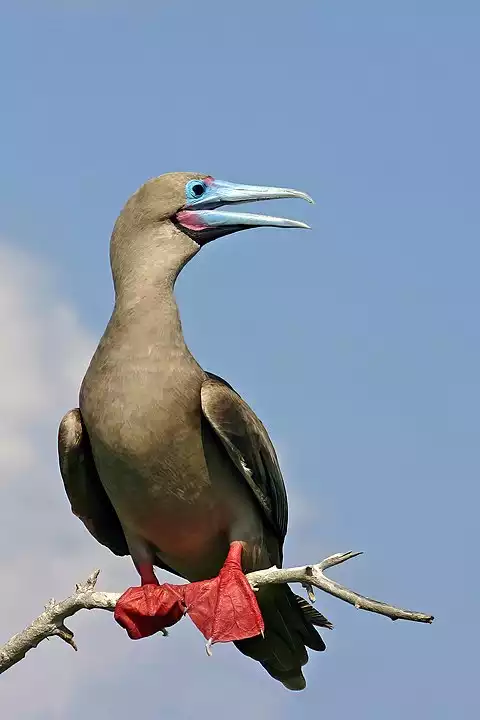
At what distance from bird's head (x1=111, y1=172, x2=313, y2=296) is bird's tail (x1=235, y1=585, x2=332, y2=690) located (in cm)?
226

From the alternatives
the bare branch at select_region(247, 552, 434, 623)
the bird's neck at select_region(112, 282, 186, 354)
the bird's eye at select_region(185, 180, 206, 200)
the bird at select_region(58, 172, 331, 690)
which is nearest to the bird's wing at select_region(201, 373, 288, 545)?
the bird at select_region(58, 172, 331, 690)

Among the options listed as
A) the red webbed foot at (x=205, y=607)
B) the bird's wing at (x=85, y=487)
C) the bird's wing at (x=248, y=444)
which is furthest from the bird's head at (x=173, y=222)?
the red webbed foot at (x=205, y=607)

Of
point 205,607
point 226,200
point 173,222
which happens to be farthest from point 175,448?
point 226,200

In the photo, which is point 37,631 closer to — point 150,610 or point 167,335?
point 150,610

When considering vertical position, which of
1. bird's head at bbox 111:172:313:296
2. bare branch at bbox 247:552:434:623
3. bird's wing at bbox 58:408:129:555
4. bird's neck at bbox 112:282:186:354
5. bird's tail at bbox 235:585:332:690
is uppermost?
bird's head at bbox 111:172:313:296

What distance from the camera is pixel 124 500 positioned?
778 centimetres

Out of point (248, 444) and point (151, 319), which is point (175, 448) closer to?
point (248, 444)

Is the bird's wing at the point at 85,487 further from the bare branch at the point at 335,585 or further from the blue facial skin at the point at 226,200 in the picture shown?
the bare branch at the point at 335,585

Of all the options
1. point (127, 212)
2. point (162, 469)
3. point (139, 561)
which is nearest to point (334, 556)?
point (162, 469)

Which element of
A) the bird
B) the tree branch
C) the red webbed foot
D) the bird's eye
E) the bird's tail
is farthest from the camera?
the bird's tail

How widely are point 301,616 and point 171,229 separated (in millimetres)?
2697

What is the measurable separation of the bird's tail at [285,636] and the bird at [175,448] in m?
0.01

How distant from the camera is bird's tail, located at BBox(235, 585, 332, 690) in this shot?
8375mm

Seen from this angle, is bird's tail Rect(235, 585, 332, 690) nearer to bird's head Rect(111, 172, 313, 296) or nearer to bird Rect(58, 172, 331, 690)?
bird Rect(58, 172, 331, 690)
